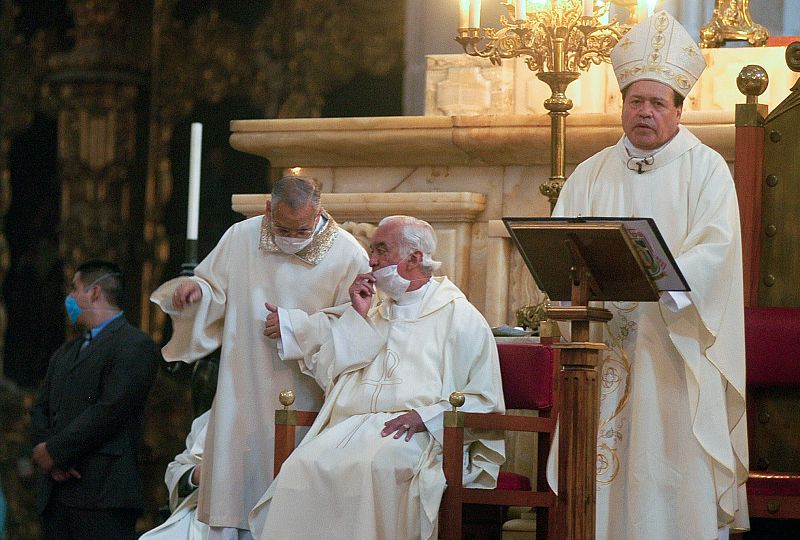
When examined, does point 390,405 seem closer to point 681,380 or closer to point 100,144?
point 681,380

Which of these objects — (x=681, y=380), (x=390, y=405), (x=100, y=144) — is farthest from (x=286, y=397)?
(x=100, y=144)

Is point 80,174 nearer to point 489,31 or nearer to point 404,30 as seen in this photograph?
point 404,30

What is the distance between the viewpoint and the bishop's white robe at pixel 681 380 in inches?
224

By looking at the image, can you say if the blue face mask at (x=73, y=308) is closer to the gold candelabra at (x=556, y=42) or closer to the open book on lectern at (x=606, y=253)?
the gold candelabra at (x=556, y=42)

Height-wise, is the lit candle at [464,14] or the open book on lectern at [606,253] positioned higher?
the lit candle at [464,14]

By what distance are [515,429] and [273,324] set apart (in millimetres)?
995

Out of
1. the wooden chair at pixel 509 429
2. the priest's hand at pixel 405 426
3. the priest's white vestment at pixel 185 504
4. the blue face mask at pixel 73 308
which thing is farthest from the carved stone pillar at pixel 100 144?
the priest's hand at pixel 405 426

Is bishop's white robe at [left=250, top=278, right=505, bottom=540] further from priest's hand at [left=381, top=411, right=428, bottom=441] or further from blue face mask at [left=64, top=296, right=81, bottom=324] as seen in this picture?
blue face mask at [left=64, top=296, right=81, bottom=324]

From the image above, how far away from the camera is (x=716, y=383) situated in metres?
5.76

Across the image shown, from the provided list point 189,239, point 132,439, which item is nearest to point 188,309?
point 189,239

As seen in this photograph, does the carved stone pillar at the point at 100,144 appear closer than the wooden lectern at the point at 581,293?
No

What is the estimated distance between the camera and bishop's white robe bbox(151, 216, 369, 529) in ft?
21.4

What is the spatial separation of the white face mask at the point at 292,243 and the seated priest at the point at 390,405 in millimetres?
280

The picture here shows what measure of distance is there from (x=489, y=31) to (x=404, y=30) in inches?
107
